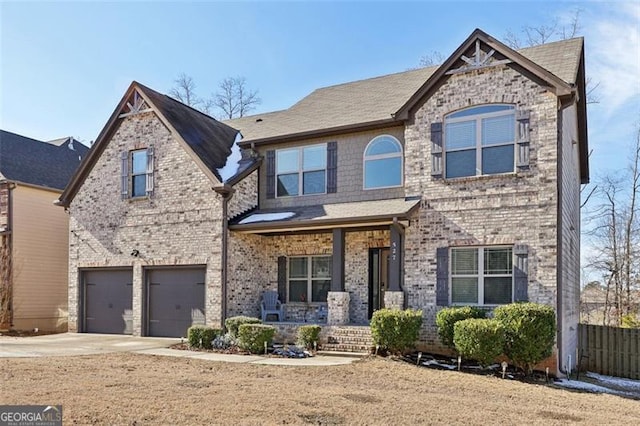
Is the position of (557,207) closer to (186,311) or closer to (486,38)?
(486,38)

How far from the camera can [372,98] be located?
1688 centimetres

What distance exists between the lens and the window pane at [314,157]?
52.2 ft

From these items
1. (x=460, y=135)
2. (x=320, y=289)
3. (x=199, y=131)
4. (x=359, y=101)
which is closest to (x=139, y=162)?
(x=199, y=131)

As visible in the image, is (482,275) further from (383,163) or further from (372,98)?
(372,98)

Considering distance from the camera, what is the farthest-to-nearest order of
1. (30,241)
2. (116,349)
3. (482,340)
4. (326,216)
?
(30,241) < (326,216) < (116,349) < (482,340)

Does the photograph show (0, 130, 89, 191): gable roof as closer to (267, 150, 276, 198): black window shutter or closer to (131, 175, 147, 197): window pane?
(131, 175, 147, 197): window pane

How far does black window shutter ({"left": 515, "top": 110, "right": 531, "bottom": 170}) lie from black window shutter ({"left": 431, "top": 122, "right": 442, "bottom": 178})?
5.90ft

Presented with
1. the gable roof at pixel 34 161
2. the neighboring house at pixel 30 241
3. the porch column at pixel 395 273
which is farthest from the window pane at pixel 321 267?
the gable roof at pixel 34 161

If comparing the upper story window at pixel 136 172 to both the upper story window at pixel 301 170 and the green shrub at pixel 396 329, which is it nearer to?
the upper story window at pixel 301 170

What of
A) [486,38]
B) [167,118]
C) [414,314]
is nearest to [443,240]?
[414,314]

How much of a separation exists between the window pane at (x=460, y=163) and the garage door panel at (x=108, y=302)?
10030mm

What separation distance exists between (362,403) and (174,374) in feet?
12.2

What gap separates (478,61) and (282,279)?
8.12 meters

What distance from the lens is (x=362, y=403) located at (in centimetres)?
775
